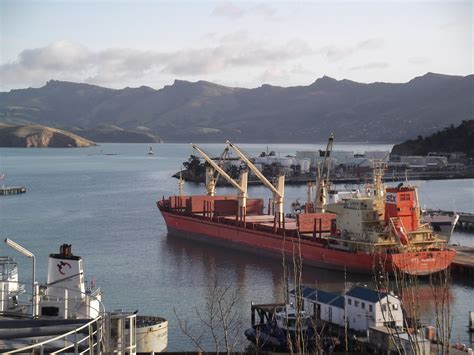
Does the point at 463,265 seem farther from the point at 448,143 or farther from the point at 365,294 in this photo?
the point at 448,143

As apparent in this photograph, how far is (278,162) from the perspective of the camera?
58.2 metres

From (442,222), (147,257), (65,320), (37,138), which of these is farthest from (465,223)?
(37,138)

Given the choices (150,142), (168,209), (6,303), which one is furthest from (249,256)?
(150,142)

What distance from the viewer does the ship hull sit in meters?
16.5

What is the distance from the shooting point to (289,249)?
1944 cm

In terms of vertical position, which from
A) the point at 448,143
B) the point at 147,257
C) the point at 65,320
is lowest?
the point at 147,257

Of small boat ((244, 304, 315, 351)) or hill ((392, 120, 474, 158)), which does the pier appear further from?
hill ((392, 120, 474, 158))

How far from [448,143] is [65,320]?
69.3 metres

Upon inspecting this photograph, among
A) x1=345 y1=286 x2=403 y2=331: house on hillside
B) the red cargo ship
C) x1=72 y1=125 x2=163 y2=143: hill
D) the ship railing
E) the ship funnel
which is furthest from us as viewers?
x1=72 y1=125 x2=163 y2=143: hill

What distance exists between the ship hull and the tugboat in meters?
5.92

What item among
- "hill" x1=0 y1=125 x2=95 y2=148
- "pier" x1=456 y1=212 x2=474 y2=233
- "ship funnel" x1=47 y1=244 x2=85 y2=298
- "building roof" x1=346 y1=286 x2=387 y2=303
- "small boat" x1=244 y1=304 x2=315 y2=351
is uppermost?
"hill" x1=0 y1=125 x2=95 y2=148

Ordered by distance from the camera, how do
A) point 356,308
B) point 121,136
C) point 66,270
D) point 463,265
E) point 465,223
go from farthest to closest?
point 121,136 < point 465,223 < point 463,265 < point 356,308 < point 66,270

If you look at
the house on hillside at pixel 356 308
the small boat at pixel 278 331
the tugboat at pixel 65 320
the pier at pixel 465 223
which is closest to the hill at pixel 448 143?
the pier at pixel 465 223

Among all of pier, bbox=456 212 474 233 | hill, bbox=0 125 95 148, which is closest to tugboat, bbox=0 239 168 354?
pier, bbox=456 212 474 233
